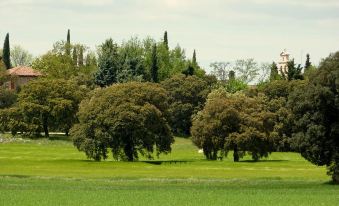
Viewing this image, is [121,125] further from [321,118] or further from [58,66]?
[58,66]

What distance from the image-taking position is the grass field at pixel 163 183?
38.9 m

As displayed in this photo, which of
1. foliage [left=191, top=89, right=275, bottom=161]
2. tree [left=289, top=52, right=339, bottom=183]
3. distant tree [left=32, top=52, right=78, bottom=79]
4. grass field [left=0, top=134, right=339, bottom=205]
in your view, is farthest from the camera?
distant tree [left=32, top=52, right=78, bottom=79]

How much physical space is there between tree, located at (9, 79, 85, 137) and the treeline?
14 cm

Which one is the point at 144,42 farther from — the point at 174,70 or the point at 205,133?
the point at 205,133

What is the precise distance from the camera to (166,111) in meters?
83.9

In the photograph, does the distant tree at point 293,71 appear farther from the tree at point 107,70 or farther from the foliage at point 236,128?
the foliage at point 236,128

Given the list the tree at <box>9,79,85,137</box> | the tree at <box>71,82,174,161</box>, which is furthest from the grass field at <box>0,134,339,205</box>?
the tree at <box>9,79,85,137</box>

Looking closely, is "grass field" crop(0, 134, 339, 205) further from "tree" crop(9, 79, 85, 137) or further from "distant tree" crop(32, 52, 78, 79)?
"distant tree" crop(32, 52, 78, 79)

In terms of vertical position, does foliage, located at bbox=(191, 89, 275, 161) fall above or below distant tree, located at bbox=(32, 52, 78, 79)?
below

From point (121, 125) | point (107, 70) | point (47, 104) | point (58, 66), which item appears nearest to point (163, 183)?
point (121, 125)

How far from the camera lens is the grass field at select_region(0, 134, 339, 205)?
3888 cm

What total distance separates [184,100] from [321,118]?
77.5 metres

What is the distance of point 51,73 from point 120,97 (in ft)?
257

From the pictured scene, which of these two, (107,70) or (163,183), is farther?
(107,70)
